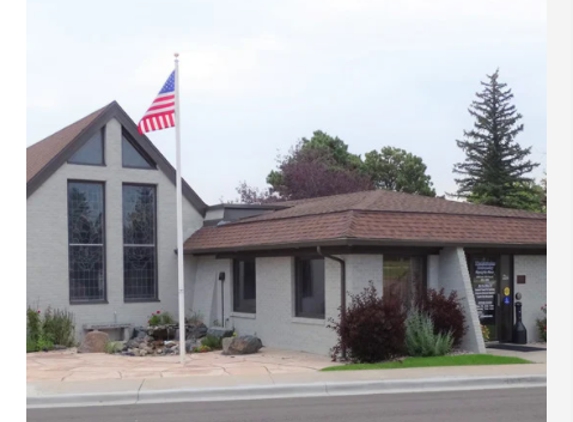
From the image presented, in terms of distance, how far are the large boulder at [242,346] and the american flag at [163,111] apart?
5.72 meters

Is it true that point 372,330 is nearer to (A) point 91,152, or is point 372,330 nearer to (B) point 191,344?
(B) point 191,344

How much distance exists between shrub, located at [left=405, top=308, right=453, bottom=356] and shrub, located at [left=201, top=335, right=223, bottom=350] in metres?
5.85

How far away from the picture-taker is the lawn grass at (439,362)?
16.0m

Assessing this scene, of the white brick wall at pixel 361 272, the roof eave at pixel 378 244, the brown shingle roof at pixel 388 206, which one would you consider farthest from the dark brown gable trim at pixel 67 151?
the white brick wall at pixel 361 272

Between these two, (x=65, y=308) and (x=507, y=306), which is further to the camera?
(x=65, y=308)

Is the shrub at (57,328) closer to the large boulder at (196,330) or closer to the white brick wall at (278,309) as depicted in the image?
the large boulder at (196,330)

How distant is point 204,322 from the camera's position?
973 inches

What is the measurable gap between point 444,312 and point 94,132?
1215 cm

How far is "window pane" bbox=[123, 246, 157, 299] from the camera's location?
24641mm

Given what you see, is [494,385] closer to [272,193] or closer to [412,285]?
[412,285]

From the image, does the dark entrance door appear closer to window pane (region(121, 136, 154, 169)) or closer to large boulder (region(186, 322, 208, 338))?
large boulder (region(186, 322, 208, 338))

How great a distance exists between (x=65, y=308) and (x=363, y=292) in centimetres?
991

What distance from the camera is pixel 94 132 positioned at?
941 inches
